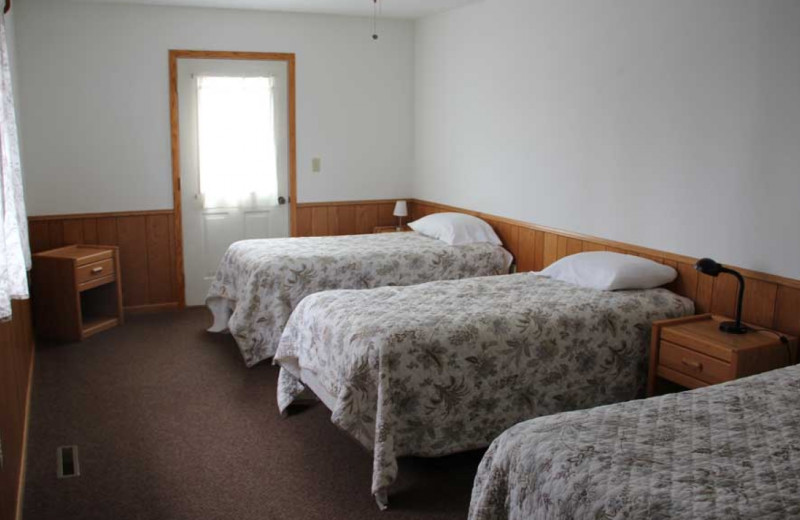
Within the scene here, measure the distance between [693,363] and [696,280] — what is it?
0.68 metres

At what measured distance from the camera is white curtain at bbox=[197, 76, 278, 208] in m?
5.68

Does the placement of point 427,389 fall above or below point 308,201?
below

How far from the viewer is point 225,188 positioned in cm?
582

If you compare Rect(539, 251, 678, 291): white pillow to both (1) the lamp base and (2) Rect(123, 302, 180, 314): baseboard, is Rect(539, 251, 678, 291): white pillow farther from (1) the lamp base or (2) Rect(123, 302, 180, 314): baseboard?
(2) Rect(123, 302, 180, 314): baseboard

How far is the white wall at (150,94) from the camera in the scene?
17.1 feet

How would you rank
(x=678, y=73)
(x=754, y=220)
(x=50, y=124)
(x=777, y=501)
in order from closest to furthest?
(x=777, y=501) → (x=754, y=220) → (x=678, y=73) → (x=50, y=124)

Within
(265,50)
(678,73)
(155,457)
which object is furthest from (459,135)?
(155,457)

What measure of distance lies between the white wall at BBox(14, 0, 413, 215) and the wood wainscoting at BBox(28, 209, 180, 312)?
0.32ft

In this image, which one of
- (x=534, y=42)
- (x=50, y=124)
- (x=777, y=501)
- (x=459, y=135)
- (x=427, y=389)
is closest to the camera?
(x=777, y=501)

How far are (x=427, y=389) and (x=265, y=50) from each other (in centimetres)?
383

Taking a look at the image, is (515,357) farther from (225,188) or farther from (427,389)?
(225,188)

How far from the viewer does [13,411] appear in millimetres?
2828

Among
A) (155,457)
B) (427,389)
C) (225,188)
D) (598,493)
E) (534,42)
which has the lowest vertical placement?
(155,457)

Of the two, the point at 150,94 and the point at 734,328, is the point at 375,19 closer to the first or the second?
the point at 150,94
